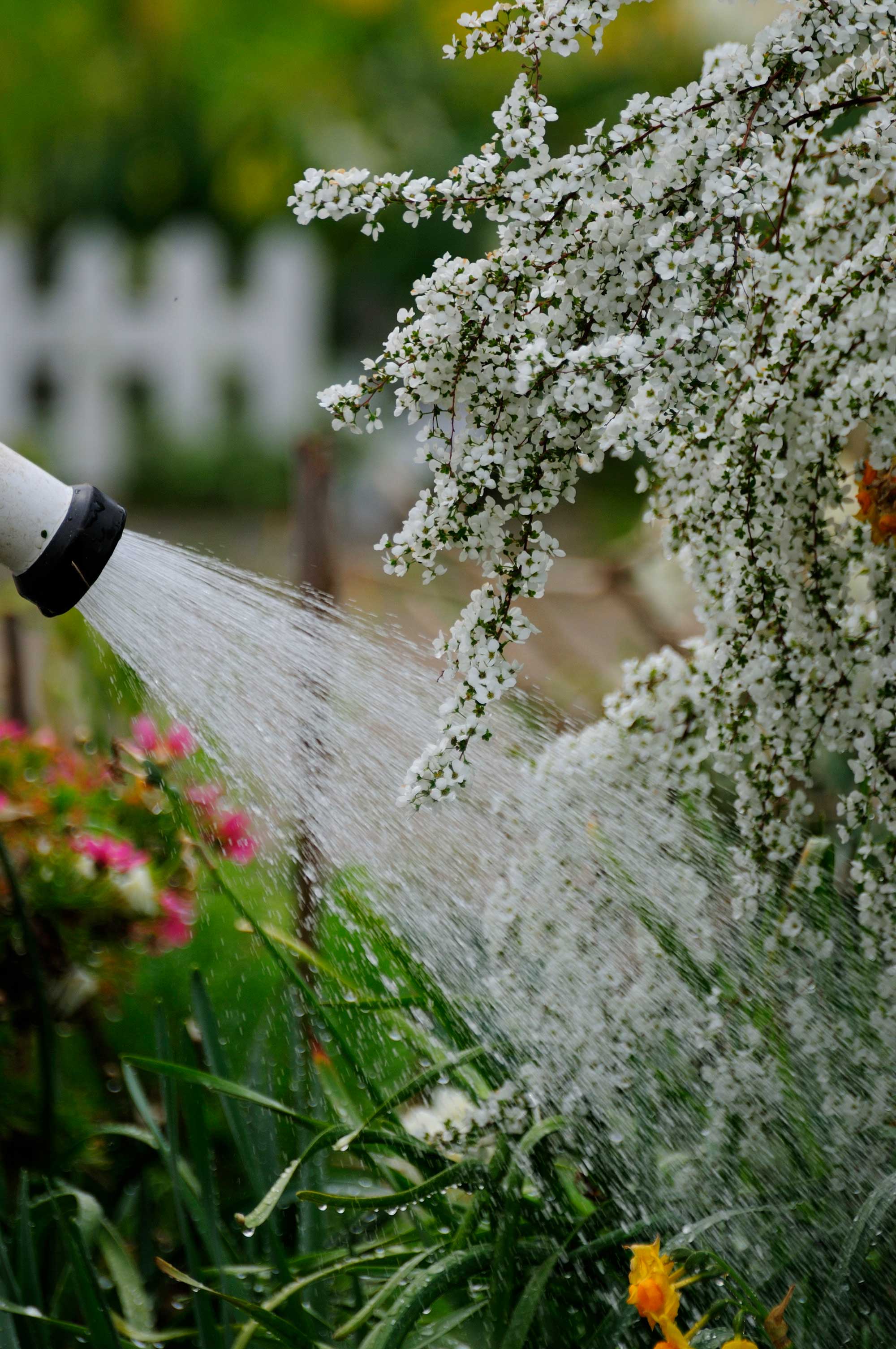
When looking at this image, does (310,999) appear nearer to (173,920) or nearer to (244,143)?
(173,920)

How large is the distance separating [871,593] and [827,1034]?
472 mm

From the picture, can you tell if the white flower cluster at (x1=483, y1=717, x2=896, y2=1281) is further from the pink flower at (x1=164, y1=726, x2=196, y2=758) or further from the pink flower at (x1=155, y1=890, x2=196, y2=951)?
the pink flower at (x1=164, y1=726, x2=196, y2=758)

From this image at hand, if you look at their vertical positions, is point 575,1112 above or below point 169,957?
below

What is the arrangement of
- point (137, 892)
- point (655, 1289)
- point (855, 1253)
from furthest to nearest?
point (137, 892) → point (855, 1253) → point (655, 1289)

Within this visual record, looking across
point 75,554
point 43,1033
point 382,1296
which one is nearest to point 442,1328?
point 382,1296

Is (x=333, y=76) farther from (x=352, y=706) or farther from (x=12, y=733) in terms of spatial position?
(x=352, y=706)

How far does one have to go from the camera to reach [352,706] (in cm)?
153

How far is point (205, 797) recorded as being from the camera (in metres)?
2.17

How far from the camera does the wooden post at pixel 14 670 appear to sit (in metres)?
3.28

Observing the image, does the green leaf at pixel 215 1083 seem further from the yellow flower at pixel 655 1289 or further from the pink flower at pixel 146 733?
the pink flower at pixel 146 733

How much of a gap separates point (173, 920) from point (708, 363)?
4.07ft

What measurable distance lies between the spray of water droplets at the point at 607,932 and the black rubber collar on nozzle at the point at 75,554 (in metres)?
0.16

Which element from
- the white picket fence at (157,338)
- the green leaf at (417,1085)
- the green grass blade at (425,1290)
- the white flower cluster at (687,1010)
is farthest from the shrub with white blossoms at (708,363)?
the white picket fence at (157,338)

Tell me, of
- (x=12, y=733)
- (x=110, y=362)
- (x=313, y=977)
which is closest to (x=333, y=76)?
(x=110, y=362)
